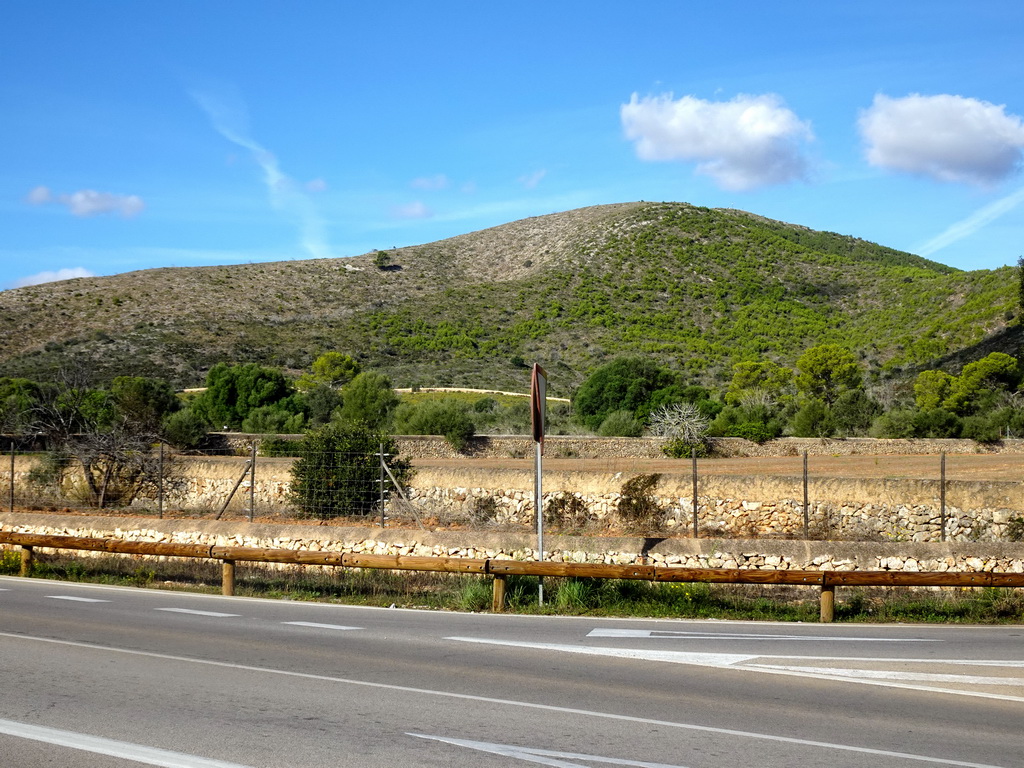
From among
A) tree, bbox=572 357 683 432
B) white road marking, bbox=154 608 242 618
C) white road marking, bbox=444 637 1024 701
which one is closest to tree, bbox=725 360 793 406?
tree, bbox=572 357 683 432

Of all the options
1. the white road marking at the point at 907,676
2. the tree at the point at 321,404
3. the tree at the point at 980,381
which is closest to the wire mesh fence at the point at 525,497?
the white road marking at the point at 907,676

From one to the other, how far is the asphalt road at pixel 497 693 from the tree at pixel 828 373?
170ft

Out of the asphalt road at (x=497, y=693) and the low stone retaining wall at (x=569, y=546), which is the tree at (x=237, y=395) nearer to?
the low stone retaining wall at (x=569, y=546)

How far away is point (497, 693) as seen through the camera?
8.06 meters

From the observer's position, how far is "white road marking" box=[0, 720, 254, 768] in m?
5.89

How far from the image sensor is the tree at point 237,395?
53.1 m

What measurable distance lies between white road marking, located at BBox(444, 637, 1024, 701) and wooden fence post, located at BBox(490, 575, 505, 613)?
2734 millimetres

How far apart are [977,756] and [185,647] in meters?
7.44

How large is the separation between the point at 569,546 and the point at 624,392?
35.3 meters

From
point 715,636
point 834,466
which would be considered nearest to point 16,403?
point 834,466

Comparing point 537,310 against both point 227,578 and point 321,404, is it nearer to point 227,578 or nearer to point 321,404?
point 321,404

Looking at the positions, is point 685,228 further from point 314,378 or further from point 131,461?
point 131,461

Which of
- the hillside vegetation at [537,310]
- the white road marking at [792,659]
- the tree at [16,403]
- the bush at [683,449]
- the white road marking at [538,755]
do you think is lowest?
the white road marking at [792,659]

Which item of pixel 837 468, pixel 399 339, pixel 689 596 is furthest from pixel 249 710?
pixel 399 339
